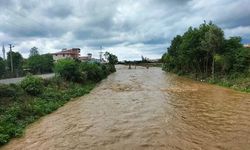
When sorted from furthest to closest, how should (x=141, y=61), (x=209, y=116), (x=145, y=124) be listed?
(x=141, y=61) → (x=209, y=116) → (x=145, y=124)

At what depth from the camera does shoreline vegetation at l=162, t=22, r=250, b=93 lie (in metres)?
32.3

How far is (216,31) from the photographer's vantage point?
37.0 m

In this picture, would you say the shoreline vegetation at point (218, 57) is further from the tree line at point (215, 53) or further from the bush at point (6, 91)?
the bush at point (6, 91)

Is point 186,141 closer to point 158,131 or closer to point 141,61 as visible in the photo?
point 158,131

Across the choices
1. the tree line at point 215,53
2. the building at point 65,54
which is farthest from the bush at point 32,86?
the building at point 65,54

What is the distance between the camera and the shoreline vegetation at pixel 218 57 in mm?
32278

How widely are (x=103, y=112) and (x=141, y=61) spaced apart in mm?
120184

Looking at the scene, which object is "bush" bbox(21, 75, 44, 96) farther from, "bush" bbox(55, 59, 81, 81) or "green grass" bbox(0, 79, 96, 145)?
"bush" bbox(55, 59, 81, 81)

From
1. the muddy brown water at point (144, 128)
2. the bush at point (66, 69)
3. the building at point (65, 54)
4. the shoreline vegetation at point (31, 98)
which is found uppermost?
the building at point (65, 54)

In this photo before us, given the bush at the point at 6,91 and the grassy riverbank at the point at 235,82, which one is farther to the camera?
the grassy riverbank at the point at 235,82

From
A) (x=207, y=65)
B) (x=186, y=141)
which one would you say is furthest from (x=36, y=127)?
(x=207, y=65)

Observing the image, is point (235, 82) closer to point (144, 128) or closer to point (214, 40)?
point (214, 40)

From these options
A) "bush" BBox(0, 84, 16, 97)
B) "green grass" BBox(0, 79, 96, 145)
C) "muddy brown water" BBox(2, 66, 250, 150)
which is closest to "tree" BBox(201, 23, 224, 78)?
"muddy brown water" BBox(2, 66, 250, 150)

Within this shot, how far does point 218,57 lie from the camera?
36469 mm
